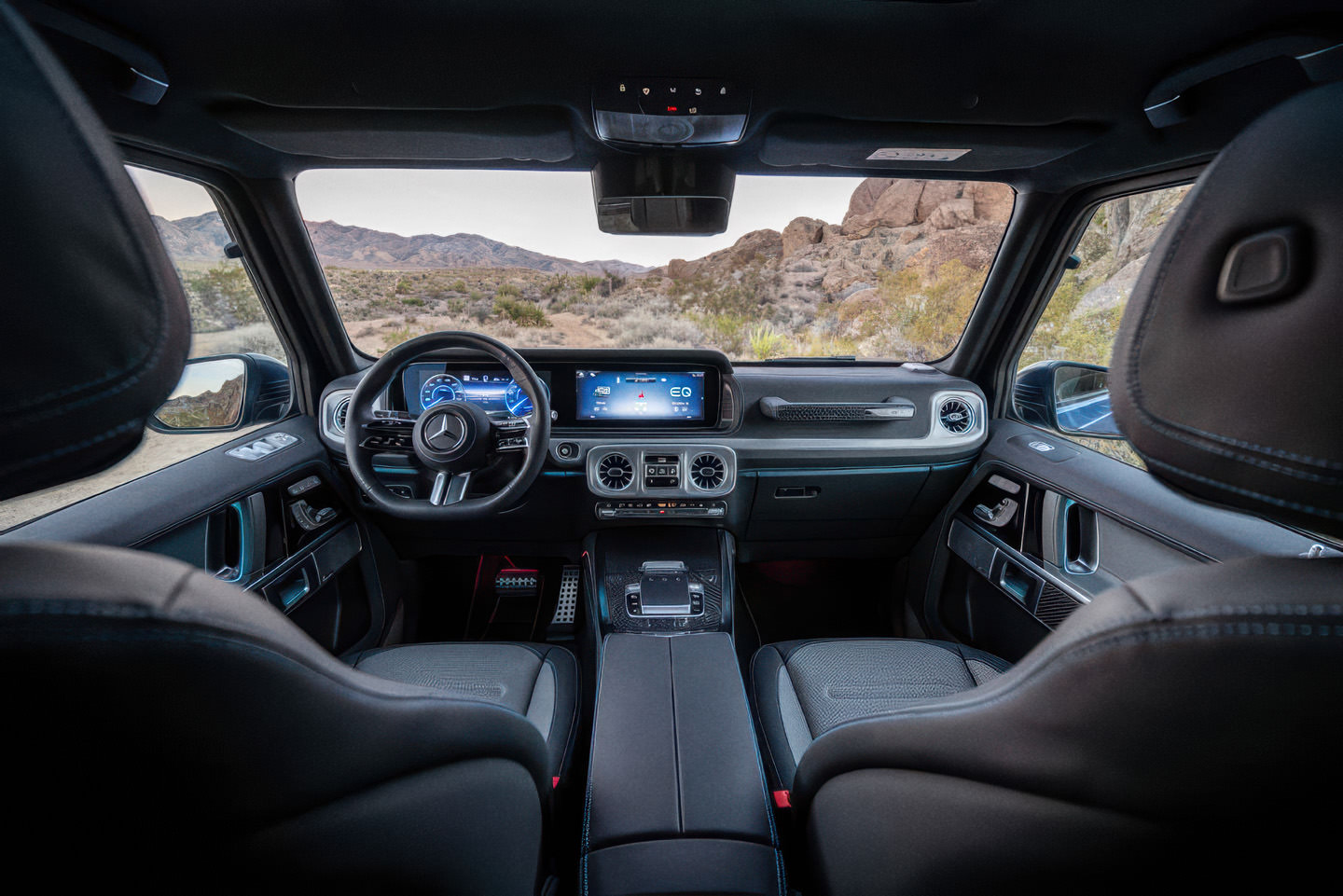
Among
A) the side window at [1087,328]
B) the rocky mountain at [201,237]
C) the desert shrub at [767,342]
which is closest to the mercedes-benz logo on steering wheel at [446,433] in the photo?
the rocky mountain at [201,237]

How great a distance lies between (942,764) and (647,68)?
2.00 m

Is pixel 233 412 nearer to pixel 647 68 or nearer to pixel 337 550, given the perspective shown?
pixel 337 550

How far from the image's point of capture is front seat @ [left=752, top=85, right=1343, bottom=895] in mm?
494

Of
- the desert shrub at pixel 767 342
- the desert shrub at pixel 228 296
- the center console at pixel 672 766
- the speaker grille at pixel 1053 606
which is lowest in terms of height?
the center console at pixel 672 766

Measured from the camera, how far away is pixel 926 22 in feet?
4.89

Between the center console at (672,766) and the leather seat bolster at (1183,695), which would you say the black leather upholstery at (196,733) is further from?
the leather seat bolster at (1183,695)

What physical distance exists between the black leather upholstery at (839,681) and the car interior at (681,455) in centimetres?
1

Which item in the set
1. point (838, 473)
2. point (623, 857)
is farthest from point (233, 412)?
point (838, 473)

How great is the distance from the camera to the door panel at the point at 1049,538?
1.49m

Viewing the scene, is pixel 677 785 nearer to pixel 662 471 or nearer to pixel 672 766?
pixel 672 766

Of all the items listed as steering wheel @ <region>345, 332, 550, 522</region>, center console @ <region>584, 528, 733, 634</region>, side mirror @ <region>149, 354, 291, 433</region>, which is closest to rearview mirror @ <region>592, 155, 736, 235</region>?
steering wheel @ <region>345, 332, 550, 522</region>

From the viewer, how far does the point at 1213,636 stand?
1.68 feet

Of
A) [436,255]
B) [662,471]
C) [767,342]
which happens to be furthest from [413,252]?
[767,342]

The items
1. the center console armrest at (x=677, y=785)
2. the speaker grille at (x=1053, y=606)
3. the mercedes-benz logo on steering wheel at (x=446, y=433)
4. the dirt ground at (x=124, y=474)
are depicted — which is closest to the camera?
the center console armrest at (x=677, y=785)
